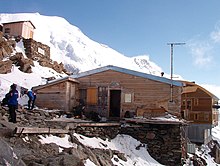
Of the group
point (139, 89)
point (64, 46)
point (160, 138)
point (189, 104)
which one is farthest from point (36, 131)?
point (64, 46)

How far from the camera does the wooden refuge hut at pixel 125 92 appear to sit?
714 inches

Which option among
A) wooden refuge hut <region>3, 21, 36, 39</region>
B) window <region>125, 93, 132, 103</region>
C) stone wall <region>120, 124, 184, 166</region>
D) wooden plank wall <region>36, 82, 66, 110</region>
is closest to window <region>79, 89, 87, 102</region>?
wooden plank wall <region>36, 82, 66, 110</region>

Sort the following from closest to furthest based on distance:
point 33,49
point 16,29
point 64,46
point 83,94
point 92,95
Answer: point 92,95 < point 83,94 < point 33,49 < point 16,29 < point 64,46

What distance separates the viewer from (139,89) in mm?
18828

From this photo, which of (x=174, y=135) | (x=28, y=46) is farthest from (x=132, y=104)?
(x=28, y=46)

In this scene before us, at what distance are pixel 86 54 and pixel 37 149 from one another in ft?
257

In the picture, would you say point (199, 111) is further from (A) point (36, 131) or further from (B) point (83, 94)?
(A) point (36, 131)

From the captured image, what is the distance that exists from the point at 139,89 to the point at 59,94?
5534 mm

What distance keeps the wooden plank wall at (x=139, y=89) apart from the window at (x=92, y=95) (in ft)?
0.94

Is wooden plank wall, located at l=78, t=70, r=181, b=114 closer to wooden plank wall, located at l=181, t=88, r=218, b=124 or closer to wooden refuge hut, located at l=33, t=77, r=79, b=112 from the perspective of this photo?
wooden refuge hut, located at l=33, t=77, r=79, b=112

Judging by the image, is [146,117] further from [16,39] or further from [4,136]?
[16,39]

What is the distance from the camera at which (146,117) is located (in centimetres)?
1800

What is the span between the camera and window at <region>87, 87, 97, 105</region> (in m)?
20.0

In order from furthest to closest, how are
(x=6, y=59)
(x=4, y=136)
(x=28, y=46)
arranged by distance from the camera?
1. (x=28, y=46)
2. (x=6, y=59)
3. (x=4, y=136)
